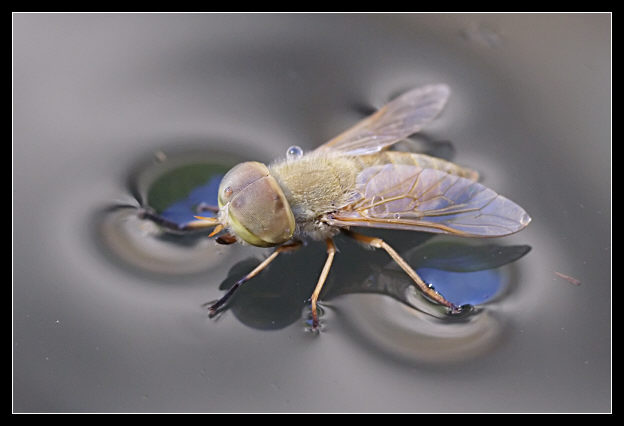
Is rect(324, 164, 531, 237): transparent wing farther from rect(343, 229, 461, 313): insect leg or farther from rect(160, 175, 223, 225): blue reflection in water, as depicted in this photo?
rect(160, 175, 223, 225): blue reflection in water

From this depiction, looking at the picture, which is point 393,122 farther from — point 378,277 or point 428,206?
point 378,277

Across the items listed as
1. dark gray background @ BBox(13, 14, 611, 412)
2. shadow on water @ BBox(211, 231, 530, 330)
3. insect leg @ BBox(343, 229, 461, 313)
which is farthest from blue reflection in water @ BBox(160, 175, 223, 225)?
insect leg @ BBox(343, 229, 461, 313)

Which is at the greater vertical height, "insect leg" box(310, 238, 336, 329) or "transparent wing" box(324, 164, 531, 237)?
"transparent wing" box(324, 164, 531, 237)

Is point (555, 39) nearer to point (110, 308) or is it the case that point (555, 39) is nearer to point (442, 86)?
point (442, 86)

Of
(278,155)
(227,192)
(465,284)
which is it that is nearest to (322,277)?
(227,192)

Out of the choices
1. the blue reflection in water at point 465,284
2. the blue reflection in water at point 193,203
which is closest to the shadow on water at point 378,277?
the blue reflection in water at point 465,284
